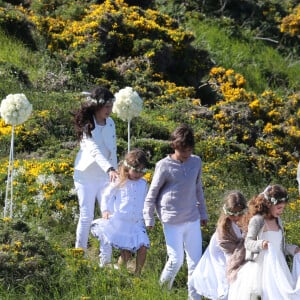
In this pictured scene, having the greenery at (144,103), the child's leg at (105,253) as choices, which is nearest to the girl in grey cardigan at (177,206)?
the greenery at (144,103)

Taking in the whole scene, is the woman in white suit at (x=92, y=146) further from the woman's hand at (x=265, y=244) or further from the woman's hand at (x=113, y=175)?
the woman's hand at (x=265, y=244)

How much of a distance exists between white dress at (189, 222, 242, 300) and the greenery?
0.32 meters

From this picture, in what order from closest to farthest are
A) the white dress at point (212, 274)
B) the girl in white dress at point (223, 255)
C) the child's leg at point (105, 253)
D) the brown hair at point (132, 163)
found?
the girl in white dress at point (223, 255)
the white dress at point (212, 274)
the brown hair at point (132, 163)
the child's leg at point (105, 253)

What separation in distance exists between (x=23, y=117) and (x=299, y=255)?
3.34 m

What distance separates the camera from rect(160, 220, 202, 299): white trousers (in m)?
9.08

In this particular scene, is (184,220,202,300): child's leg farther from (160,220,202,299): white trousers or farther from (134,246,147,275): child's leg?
(134,246,147,275): child's leg

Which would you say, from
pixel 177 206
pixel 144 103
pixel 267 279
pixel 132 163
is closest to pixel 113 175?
pixel 132 163

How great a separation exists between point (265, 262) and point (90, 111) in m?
2.34

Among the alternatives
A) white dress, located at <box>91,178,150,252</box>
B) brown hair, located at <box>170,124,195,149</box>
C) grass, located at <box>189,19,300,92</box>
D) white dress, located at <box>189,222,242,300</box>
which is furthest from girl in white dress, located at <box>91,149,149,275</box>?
grass, located at <box>189,19,300,92</box>

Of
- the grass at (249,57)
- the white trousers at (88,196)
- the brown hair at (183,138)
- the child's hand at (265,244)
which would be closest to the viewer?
the child's hand at (265,244)

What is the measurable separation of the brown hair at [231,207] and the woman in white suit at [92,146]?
4.34ft

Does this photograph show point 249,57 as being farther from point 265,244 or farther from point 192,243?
point 265,244

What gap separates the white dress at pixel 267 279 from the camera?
27.8ft

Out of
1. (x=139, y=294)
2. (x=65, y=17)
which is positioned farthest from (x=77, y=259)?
(x=65, y=17)
